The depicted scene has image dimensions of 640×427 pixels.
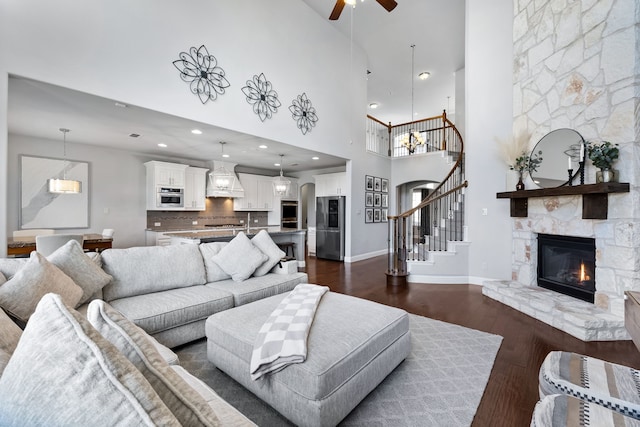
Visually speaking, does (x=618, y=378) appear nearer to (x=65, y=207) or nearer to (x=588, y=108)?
(x=588, y=108)

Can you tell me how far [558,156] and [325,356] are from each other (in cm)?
409

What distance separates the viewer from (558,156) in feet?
12.2

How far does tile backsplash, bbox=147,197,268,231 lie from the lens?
21.9 ft

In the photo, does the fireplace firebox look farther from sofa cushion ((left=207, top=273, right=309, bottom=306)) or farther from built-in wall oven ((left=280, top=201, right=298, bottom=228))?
built-in wall oven ((left=280, top=201, right=298, bottom=228))

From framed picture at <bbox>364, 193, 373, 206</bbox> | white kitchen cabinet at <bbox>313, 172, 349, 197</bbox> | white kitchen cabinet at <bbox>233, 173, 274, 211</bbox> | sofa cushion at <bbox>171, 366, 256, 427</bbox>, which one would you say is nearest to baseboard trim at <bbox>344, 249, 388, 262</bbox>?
framed picture at <bbox>364, 193, 373, 206</bbox>

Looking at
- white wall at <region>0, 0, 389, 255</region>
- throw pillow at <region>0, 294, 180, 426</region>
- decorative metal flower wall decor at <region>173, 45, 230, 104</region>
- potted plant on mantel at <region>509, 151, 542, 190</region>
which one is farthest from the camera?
potted plant on mantel at <region>509, 151, 542, 190</region>

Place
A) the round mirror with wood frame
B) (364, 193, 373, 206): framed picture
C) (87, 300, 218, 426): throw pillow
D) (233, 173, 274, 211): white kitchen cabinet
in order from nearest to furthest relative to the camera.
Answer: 1. (87, 300, 218, 426): throw pillow
2. the round mirror with wood frame
3. (364, 193, 373, 206): framed picture
4. (233, 173, 274, 211): white kitchen cabinet

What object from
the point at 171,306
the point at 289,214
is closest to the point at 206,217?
the point at 289,214

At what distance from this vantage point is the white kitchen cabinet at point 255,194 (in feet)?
26.2

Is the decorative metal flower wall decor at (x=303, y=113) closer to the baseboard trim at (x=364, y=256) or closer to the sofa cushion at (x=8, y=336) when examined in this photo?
the baseboard trim at (x=364, y=256)

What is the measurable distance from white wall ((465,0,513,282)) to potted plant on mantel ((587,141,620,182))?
146cm

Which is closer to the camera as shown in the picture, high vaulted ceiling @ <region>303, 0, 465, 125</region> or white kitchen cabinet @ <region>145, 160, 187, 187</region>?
high vaulted ceiling @ <region>303, 0, 465, 125</region>

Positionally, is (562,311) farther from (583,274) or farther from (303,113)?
(303,113)

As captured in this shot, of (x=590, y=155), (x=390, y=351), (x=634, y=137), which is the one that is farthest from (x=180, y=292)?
(x=634, y=137)
